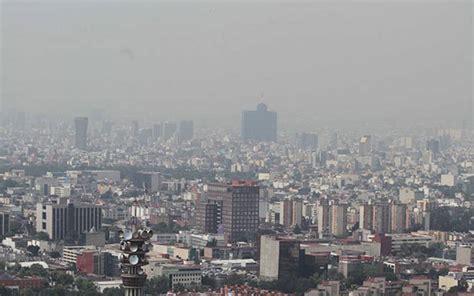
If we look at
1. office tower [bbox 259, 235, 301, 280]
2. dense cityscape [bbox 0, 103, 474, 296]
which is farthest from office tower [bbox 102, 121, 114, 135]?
office tower [bbox 259, 235, 301, 280]

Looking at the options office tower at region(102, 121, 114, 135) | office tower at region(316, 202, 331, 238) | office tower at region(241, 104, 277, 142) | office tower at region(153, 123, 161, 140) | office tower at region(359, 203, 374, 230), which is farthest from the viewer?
office tower at region(153, 123, 161, 140)

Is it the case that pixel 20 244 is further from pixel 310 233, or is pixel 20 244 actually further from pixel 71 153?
pixel 71 153

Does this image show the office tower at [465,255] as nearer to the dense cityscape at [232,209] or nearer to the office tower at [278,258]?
the dense cityscape at [232,209]

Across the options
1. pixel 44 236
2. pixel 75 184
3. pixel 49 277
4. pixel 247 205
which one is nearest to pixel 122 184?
pixel 75 184

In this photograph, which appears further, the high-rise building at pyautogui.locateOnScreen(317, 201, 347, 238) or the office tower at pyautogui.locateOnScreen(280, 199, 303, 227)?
the office tower at pyautogui.locateOnScreen(280, 199, 303, 227)

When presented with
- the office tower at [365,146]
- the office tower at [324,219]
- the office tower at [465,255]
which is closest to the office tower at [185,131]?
Result: the office tower at [365,146]

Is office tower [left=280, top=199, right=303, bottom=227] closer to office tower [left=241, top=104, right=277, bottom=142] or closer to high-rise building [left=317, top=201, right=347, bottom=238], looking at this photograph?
high-rise building [left=317, top=201, right=347, bottom=238]

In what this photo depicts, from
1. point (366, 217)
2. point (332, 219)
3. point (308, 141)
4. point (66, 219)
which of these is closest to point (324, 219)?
point (332, 219)
